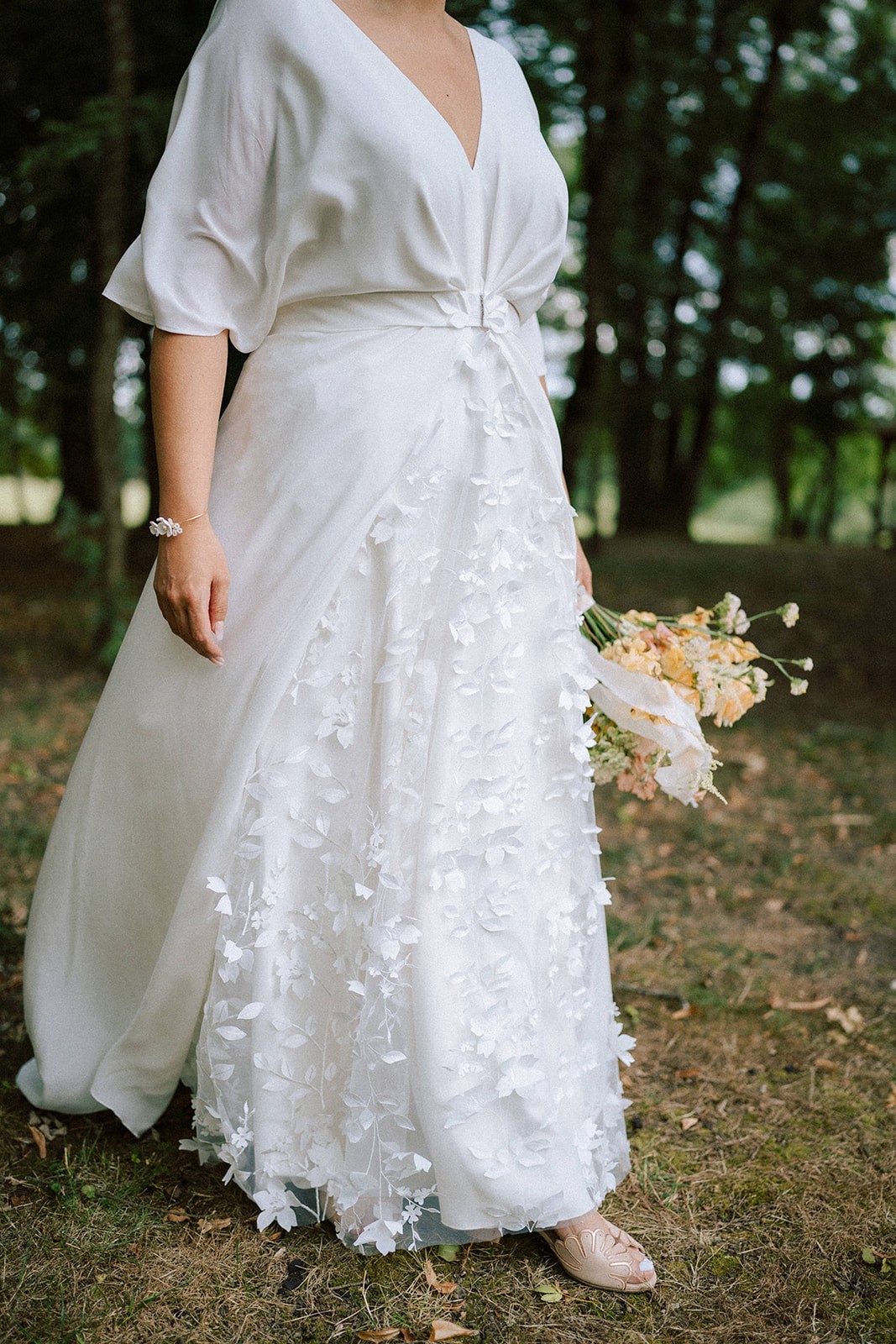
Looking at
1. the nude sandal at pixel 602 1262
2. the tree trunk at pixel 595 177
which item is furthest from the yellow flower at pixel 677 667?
the tree trunk at pixel 595 177

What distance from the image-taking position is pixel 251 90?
69.9 inches

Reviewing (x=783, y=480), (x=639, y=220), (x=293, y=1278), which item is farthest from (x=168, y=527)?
(x=783, y=480)

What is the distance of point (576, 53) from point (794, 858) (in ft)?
24.8

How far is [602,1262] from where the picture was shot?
6.40 ft

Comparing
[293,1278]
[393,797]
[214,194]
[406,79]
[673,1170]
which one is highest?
[406,79]

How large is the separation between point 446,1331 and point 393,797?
917 millimetres

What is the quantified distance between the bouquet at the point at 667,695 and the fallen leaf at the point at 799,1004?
1332 millimetres

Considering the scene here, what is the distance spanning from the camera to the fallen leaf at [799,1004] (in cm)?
312

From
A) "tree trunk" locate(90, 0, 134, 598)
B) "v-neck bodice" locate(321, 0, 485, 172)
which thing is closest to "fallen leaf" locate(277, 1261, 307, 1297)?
"v-neck bodice" locate(321, 0, 485, 172)

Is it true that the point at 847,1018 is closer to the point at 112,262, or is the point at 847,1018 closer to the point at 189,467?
the point at 189,467

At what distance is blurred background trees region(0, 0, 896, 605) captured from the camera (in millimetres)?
6430

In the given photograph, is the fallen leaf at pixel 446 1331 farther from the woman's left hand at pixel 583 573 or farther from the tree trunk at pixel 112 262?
the tree trunk at pixel 112 262

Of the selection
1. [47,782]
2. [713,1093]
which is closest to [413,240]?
[713,1093]

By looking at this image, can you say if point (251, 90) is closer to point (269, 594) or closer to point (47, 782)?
point (269, 594)
